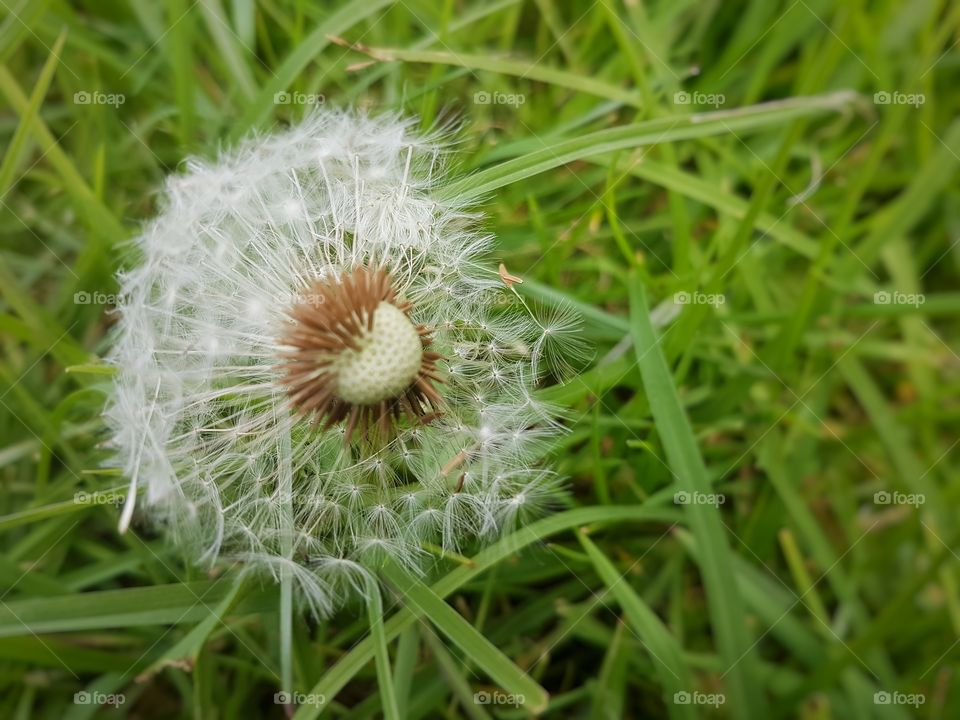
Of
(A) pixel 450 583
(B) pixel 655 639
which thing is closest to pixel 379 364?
(A) pixel 450 583

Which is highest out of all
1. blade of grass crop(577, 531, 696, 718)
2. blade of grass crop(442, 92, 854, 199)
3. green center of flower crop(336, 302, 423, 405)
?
blade of grass crop(442, 92, 854, 199)

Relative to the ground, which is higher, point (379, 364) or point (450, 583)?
point (379, 364)

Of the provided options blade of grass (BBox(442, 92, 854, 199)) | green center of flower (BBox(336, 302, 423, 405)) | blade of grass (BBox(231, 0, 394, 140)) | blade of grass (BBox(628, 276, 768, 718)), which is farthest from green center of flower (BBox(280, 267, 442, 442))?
blade of grass (BBox(231, 0, 394, 140))

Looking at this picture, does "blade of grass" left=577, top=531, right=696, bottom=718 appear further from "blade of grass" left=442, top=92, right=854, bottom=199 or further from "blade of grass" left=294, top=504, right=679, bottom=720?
"blade of grass" left=442, top=92, right=854, bottom=199

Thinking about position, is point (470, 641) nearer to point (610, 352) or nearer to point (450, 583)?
point (450, 583)

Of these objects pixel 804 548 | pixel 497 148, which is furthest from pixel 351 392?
pixel 804 548

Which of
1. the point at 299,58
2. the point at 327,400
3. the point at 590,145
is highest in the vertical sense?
the point at 299,58
